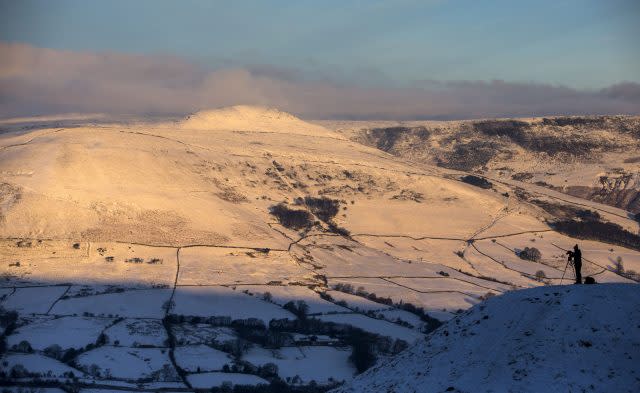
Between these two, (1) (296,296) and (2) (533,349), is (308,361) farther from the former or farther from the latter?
(2) (533,349)

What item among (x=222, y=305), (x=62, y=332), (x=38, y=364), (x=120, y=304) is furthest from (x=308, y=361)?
(x=38, y=364)

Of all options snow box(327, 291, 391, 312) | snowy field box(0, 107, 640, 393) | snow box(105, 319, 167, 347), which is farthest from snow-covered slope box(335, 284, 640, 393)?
snow box(327, 291, 391, 312)

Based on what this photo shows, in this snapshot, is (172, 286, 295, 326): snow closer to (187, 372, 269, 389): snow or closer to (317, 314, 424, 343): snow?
(317, 314, 424, 343): snow

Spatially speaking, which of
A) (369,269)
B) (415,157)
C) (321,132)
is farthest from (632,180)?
(369,269)

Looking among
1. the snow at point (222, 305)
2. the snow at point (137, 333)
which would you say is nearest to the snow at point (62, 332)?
the snow at point (137, 333)

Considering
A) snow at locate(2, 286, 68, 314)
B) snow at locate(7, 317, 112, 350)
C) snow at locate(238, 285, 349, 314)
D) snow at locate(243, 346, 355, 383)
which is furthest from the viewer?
snow at locate(238, 285, 349, 314)

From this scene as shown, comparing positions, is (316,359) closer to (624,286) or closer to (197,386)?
(197,386)
